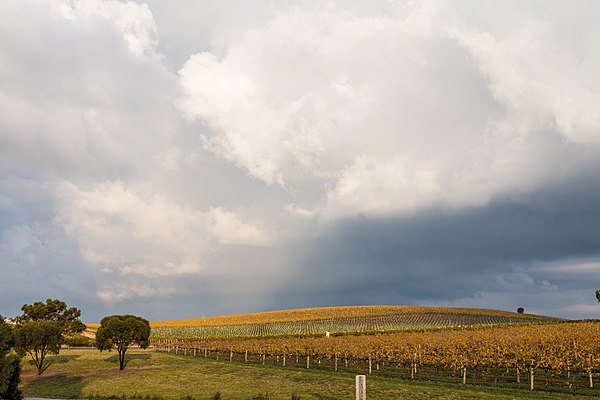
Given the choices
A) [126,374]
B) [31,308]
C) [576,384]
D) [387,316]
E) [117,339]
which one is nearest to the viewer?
[576,384]

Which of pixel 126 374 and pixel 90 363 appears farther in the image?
pixel 90 363

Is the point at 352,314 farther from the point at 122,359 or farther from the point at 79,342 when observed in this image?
the point at 122,359

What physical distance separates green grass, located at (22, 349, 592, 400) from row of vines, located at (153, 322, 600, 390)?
20.2ft

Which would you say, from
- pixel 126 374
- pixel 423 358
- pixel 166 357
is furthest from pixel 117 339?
pixel 423 358

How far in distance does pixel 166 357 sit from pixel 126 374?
18716mm

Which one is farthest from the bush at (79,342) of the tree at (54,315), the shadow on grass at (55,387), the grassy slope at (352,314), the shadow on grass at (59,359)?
the shadow on grass at (55,387)

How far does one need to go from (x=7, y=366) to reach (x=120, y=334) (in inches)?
1467

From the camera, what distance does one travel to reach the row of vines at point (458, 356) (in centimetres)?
5312

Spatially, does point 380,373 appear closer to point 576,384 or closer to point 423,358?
point 423,358

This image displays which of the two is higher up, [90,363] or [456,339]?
[456,339]

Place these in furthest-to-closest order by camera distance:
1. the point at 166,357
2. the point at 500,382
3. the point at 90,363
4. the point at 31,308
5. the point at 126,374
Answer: the point at 31,308 < the point at 166,357 < the point at 90,363 < the point at 126,374 < the point at 500,382

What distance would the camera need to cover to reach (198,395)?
44969mm

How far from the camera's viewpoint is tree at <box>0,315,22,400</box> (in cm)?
3147

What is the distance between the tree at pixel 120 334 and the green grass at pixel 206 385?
307cm
